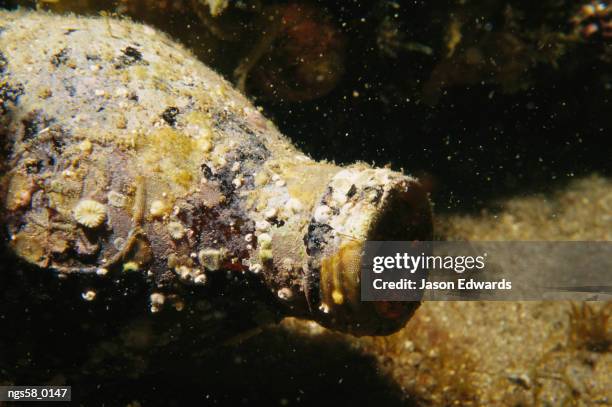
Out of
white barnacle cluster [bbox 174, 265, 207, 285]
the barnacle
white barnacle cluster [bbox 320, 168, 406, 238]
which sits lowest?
white barnacle cluster [bbox 174, 265, 207, 285]

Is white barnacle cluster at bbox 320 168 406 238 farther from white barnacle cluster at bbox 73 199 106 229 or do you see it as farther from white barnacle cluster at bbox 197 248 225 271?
white barnacle cluster at bbox 73 199 106 229

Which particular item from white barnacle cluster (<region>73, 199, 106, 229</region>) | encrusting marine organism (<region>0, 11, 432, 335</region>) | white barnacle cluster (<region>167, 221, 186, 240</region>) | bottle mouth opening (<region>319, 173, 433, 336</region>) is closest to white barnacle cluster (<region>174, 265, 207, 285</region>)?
encrusting marine organism (<region>0, 11, 432, 335</region>)

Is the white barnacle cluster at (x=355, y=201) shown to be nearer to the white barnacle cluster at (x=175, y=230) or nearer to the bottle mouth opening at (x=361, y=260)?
the bottle mouth opening at (x=361, y=260)

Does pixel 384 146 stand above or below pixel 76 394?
above

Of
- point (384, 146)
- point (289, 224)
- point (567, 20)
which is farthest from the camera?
point (384, 146)

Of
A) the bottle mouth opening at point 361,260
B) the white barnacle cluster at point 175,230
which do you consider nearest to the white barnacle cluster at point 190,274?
the white barnacle cluster at point 175,230

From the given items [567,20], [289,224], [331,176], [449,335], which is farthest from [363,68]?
[449,335]

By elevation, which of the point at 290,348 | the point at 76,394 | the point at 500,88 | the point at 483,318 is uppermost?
the point at 500,88

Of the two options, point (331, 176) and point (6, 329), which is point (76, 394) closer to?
point (6, 329)

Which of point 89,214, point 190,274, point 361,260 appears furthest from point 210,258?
point 361,260
